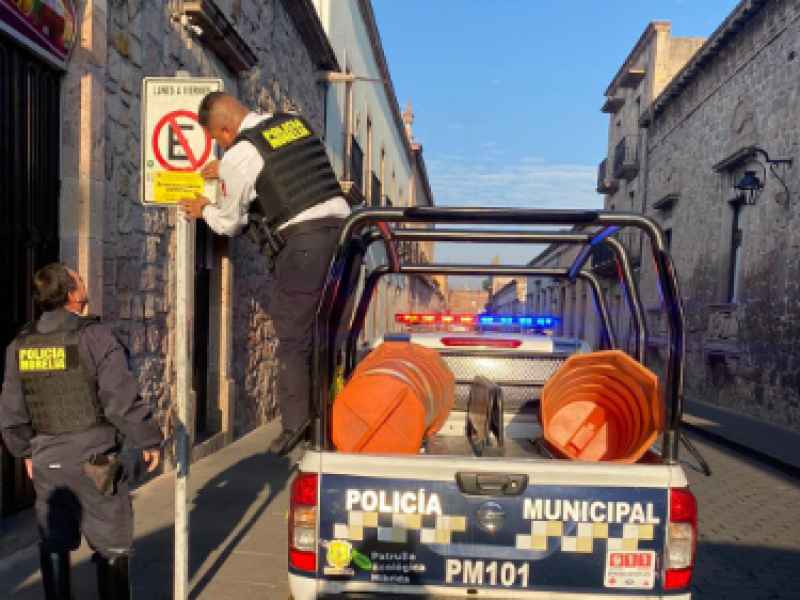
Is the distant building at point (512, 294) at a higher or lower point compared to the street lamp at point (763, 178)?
lower

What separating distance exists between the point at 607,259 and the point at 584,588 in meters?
26.4

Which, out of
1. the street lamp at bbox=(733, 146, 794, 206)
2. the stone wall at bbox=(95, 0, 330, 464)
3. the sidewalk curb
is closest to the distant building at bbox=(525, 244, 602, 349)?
the street lamp at bbox=(733, 146, 794, 206)

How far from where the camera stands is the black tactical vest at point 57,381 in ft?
9.54

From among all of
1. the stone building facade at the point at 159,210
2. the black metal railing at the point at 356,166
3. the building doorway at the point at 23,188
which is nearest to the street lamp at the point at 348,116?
the black metal railing at the point at 356,166

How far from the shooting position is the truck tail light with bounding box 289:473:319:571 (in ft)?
8.35

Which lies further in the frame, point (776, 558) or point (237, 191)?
point (776, 558)

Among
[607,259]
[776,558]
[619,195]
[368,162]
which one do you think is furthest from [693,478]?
[619,195]

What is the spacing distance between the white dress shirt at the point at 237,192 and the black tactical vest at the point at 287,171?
1.3 inches

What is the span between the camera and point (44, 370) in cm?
291

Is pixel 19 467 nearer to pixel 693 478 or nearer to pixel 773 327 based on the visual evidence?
pixel 693 478

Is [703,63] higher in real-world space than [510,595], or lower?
higher

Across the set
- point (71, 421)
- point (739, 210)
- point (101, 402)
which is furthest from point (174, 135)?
point (739, 210)

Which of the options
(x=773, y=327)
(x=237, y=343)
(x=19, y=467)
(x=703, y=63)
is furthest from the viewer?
(x=703, y=63)

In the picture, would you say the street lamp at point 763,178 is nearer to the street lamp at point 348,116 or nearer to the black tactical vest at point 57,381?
the street lamp at point 348,116
